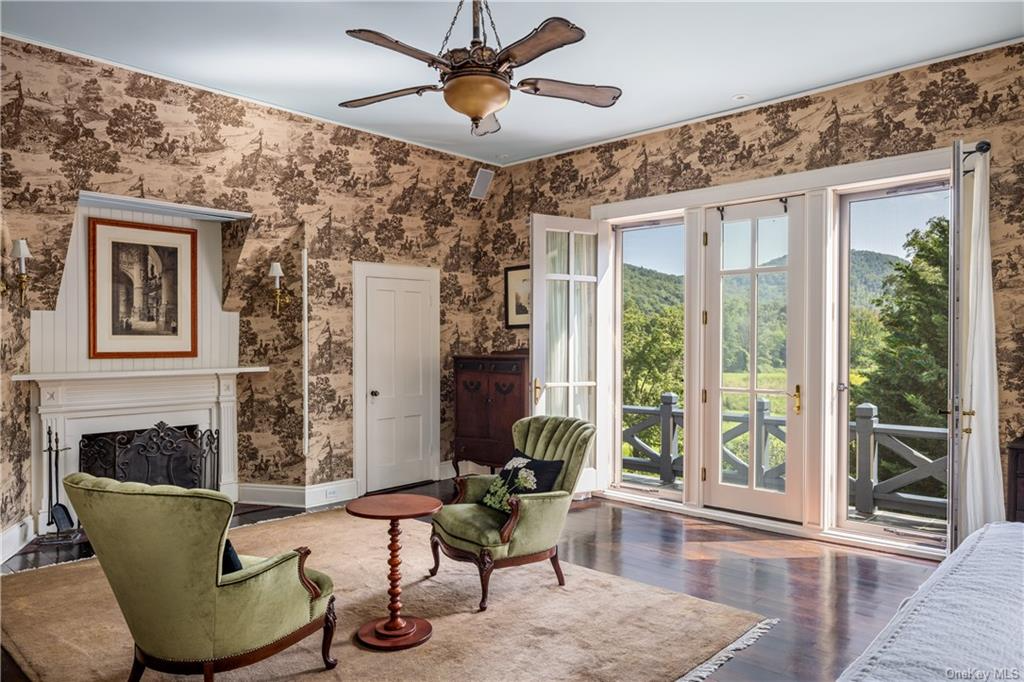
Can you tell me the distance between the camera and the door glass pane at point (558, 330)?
222 inches

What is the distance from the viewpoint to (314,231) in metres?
5.68

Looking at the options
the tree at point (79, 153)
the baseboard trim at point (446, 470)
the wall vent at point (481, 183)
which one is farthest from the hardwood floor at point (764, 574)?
the wall vent at point (481, 183)

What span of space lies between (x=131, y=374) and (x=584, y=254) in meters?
3.61

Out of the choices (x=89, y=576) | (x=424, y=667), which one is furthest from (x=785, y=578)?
(x=89, y=576)

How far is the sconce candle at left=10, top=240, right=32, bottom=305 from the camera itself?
166 inches

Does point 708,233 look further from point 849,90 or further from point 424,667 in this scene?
point 424,667

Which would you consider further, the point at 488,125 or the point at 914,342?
the point at 914,342

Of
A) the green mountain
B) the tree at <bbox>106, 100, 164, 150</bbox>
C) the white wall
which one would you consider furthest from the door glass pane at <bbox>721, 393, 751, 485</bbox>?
the tree at <bbox>106, 100, 164, 150</bbox>

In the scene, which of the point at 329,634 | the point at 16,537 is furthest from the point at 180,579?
the point at 16,537

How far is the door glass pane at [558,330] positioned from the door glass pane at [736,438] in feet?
4.26

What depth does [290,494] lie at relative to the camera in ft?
18.4

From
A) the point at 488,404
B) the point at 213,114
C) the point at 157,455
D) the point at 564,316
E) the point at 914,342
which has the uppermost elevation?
the point at 213,114

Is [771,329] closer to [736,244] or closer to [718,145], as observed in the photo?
[736,244]

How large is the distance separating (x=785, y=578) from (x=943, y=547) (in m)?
1.22
